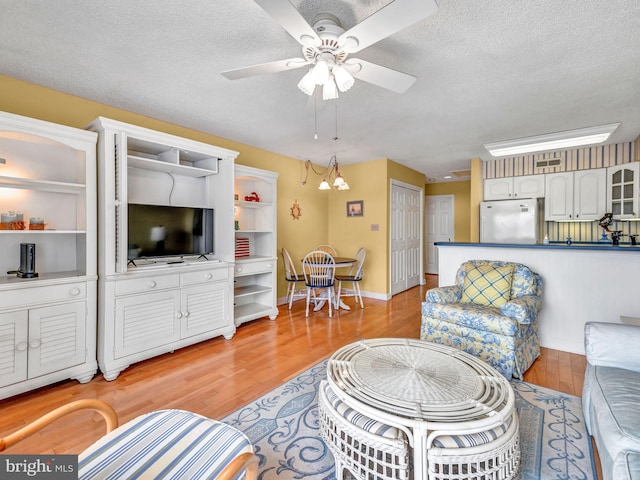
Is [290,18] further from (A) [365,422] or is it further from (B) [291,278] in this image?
(B) [291,278]

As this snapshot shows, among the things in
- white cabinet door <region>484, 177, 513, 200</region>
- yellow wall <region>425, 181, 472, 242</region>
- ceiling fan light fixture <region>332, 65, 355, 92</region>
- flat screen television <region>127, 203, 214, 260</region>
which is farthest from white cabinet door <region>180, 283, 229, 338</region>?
yellow wall <region>425, 181, 472, 242</region>

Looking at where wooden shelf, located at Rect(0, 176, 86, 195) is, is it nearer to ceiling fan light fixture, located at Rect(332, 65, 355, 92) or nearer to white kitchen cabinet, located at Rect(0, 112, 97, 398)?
white kitchen cabinet, located at Rect(0, 112, 97, 398)

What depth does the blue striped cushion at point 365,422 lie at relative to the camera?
47.6 inches

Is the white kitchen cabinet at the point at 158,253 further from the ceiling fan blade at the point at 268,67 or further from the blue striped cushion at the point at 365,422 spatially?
the blue striped cushion at the point at 365,422

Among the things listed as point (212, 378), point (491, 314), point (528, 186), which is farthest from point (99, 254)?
point (528, 186)

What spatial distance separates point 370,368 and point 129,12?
2.39 metres

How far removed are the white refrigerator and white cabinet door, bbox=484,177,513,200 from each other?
153 mm

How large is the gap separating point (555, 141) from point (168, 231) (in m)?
4.67

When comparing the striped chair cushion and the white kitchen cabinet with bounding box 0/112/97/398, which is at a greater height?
the white kitchen cabinet with bounding box 0/112/97/398

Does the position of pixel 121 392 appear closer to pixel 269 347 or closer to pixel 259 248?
pixel 269 347

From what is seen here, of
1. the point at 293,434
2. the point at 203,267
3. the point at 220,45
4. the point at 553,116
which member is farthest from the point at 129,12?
the point at 553,116

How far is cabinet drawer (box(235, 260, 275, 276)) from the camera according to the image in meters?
3.51

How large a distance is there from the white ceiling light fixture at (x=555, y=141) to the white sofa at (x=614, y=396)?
9.14ft

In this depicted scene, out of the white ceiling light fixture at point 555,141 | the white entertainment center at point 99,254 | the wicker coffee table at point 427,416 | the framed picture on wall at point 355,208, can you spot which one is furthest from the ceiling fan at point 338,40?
the framed picture on wall at point 355,208
